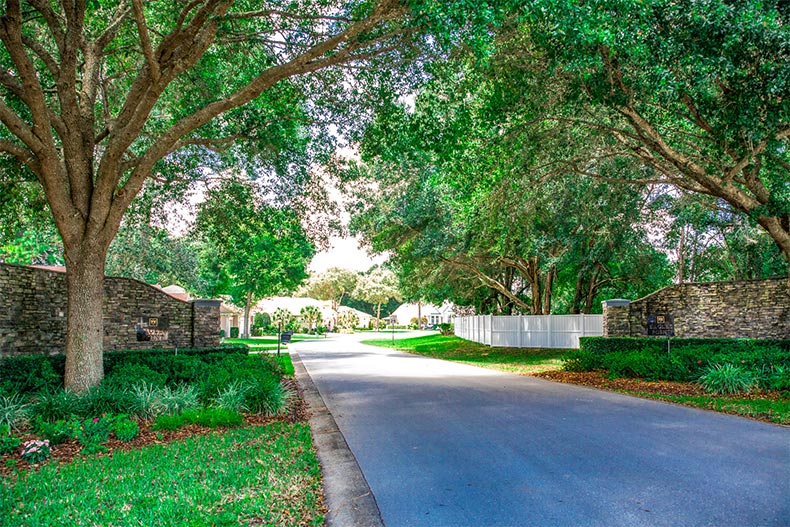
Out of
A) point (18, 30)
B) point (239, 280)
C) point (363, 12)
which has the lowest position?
point (239, 280)

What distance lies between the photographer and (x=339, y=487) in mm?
4871

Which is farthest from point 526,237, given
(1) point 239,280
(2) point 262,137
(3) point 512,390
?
(1) point 239,280

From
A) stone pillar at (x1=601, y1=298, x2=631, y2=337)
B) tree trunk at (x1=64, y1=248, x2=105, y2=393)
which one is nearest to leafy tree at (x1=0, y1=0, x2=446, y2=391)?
tree trunk at (x1=64, y1=248, x2=105, y2=393)

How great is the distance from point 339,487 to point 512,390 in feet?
22.6

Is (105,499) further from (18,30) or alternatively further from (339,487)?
(18,30)

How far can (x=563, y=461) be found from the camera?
5547mm

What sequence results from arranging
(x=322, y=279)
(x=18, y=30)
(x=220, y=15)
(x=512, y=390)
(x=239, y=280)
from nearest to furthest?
(x=18, y=30) → (x=220, y=15) → (x=512, y=390) → (x=239, y=280) → (x=322, y=279)

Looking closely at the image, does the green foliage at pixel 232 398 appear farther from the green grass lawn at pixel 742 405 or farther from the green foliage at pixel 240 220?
the green grass lawn at pixel 742 405

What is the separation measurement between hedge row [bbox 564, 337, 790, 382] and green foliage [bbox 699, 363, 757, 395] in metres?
0.43

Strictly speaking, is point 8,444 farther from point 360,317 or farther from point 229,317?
point 360,317

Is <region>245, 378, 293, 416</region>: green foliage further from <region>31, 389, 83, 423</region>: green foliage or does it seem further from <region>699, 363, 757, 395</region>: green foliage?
<region>699, 363, 757, 395</region>: green foliage

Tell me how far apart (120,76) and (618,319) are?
52.6 feet

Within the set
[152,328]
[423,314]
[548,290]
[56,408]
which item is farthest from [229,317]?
[56,408]

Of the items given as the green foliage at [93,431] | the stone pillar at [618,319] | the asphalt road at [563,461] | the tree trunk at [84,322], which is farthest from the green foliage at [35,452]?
the stone pillar at [618,319]
